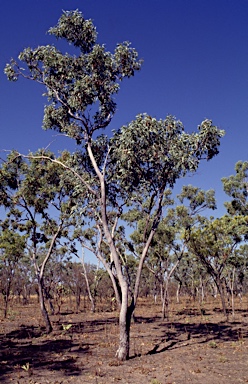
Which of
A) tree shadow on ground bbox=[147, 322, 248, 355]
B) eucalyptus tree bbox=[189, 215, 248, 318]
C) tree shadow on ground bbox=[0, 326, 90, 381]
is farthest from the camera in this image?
eucalyptus tree bbox=[189, 215, 248, 318]

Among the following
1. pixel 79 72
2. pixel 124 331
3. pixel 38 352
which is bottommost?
pixel 38 352

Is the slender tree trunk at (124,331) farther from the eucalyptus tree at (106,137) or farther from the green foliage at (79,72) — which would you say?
the green foliage at (79,72)

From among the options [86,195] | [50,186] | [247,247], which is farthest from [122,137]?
[247,247]

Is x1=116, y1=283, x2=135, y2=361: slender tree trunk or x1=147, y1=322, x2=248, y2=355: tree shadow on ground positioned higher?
x1=116, y1=283, x2=135, y2=361: slender tree trunk

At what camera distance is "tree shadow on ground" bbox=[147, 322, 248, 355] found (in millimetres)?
16594

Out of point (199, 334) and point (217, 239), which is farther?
point (217, 239)

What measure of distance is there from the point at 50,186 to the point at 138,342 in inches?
434

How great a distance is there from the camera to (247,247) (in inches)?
1570

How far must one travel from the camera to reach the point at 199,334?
20047mm

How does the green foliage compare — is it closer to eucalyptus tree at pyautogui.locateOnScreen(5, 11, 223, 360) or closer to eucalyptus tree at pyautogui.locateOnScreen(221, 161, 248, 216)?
eucalyptus tree at pyautogui.locateOnScreen(5, 11, 223, 360)

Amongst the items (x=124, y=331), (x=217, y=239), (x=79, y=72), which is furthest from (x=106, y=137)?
(x=217, y=239)

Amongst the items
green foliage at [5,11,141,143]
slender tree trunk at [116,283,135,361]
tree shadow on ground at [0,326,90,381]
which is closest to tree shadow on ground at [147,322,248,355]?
slender tree trunk at [116,283,135,361]

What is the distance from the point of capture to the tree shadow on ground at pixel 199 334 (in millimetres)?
16594

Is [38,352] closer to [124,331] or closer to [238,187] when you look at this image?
[124,331]
